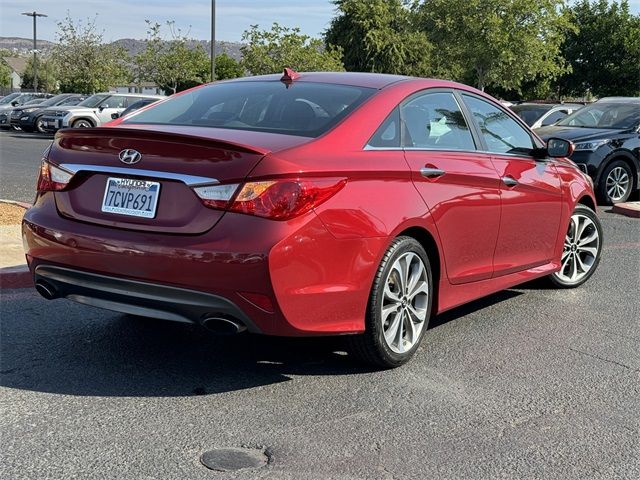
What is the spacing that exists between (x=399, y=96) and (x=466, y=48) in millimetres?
30674

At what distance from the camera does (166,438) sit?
11.5ft

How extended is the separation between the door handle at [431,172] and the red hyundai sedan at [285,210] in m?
0.01

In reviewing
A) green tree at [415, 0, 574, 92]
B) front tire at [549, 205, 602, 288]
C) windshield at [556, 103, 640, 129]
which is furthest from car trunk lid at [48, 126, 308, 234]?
green tree at [415, 0, 574, 92]

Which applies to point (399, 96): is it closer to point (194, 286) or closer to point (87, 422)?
point (194, 286)

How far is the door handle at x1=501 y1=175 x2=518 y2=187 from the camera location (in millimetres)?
5364

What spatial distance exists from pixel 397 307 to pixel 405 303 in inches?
3.1

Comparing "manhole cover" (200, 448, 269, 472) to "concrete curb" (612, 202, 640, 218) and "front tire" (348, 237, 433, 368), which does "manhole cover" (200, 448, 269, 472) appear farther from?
"concrete curb" (612, 202, 640, 218)

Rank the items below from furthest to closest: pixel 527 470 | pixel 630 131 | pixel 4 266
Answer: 1. pixel 630 131
2. pixel 4 266
3. pixel 527 470

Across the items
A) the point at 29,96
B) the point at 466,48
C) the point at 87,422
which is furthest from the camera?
the point at 29,96

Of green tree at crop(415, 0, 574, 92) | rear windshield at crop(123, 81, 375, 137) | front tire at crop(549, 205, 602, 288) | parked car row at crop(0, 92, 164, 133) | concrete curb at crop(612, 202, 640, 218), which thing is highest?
green tree at crop(415, 0, 574, 92)

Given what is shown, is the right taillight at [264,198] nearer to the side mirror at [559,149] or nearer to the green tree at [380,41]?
the side mirror at [559,149]

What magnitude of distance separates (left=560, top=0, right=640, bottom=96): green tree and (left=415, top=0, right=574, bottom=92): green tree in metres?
17.9

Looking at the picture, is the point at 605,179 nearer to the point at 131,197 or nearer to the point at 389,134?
the point at 389,134

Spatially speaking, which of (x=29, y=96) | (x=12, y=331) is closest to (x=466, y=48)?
(x=29, y=96)
